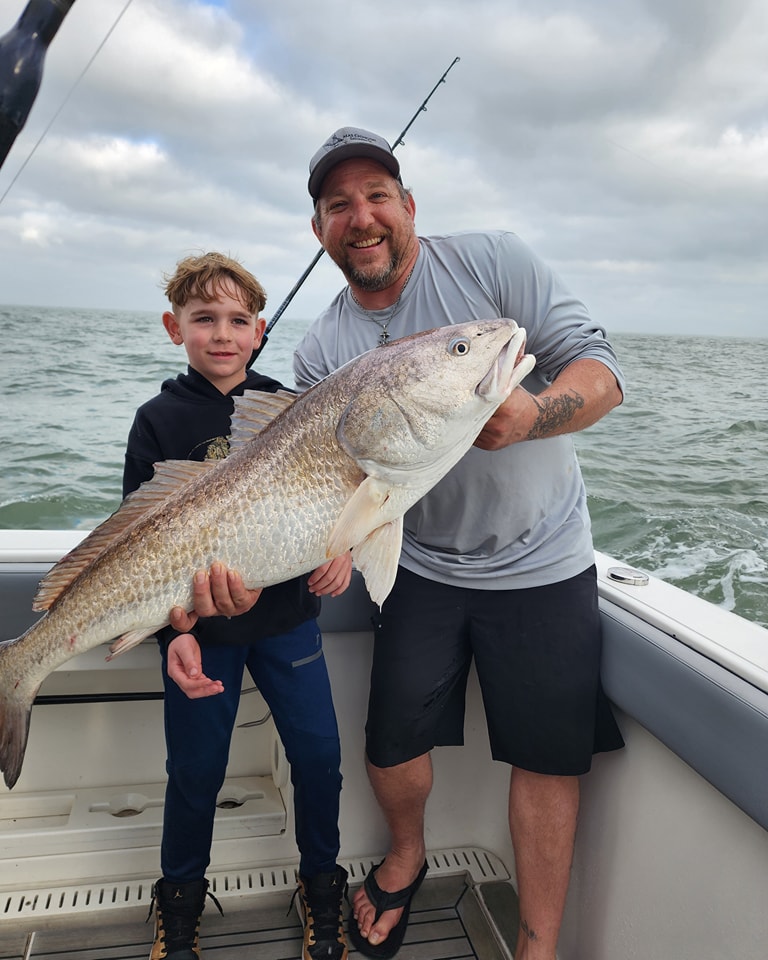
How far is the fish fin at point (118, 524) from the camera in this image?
6.31 ft

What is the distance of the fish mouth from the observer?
1.64 metres

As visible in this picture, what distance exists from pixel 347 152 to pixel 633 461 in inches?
334

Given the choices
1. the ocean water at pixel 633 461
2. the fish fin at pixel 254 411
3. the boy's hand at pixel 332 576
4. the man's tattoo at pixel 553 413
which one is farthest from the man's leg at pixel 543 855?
the ocean water at pixel 633 461

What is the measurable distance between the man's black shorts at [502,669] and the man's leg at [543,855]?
3.5 inches

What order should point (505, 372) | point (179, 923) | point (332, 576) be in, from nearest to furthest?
point (505, 372), point (332, 576), point (179, 923)

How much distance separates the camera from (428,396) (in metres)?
1.70

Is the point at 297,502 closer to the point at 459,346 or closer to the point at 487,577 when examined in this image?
the point at 459,346

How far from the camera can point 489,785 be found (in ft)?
9.25

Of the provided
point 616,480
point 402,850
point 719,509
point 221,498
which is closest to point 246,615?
point 221,498

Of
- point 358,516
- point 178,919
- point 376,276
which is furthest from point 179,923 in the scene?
point 376,276

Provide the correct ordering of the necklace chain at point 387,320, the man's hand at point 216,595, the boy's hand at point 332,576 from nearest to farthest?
1. the man's hand at point 216,595
2. the boy's hand at point 332,576
3. the necklace chain at point 387,320

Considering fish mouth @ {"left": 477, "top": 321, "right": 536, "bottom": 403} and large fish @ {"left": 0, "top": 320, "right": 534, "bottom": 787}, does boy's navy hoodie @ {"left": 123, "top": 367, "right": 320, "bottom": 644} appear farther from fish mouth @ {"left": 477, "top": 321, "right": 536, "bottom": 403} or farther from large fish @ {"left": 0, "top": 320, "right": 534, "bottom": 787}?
fish mouth @ {"left": 477, "top": 321, "right": 536, "bottom": 403}

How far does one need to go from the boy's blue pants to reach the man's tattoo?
1001 mm

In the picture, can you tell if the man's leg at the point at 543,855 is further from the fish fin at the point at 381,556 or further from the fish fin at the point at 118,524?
the fish fin at the point at 118,524
